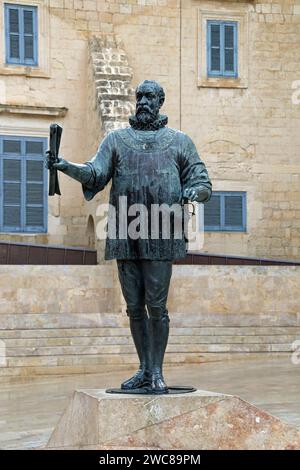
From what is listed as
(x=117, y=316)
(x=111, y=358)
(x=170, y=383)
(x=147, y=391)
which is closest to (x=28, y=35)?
(x=117, y=316)

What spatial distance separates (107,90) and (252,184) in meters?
3.71

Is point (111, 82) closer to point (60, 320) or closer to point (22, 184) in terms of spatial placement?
point (22, 184)

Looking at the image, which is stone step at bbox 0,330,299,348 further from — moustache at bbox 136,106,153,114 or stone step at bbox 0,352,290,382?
moustache at bbox 136,106,153,114

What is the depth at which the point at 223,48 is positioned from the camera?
2350 cm

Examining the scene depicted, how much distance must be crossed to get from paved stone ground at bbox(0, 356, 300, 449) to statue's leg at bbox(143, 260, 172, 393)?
6.26ft

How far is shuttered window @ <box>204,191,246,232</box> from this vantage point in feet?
75.9

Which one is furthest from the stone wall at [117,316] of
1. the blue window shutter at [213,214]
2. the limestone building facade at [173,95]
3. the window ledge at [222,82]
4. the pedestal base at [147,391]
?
the pedestal base at [147,391]

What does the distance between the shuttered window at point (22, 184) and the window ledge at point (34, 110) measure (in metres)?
0.48

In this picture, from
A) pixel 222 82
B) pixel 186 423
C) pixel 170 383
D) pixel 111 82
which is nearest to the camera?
pixel 186 423

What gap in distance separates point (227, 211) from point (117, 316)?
5.70 m

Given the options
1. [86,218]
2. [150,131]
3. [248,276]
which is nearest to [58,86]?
[86,218]

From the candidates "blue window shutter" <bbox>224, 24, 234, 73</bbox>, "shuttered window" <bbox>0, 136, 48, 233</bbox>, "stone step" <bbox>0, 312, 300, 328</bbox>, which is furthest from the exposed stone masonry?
"stone step" <bbox>0, 312, 300, 328</bbox>

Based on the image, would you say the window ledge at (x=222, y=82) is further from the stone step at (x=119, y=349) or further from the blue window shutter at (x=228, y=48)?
the stone step at (x=119, y=349)

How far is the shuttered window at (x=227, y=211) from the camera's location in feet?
75.9
